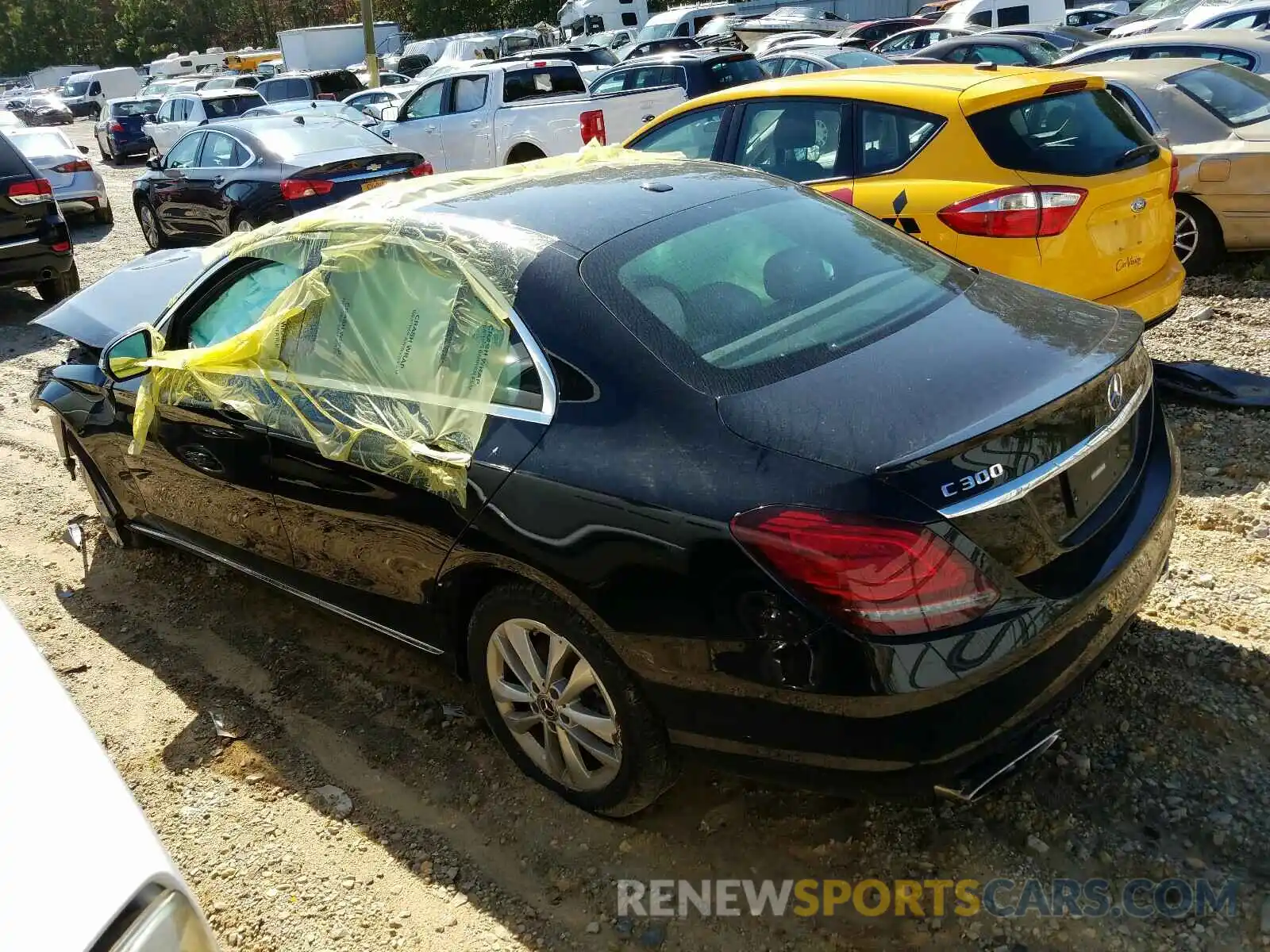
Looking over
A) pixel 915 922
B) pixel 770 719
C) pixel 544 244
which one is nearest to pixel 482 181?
pixel 544 244

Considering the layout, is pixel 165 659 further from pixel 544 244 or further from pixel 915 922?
pixel 915 922

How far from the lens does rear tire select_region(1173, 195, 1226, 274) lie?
6.97 meters

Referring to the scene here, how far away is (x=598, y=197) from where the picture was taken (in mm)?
3193

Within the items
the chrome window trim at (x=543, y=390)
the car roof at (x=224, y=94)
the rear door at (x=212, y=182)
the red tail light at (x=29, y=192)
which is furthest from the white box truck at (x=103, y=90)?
the chrome window trim at (x=543, y=390)

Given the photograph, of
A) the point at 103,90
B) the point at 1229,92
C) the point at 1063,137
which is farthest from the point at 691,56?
the point at 103,90

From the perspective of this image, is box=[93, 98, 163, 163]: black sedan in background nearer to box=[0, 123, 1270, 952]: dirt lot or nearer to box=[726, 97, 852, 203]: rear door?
box=[726, 97, 852, 203]: rear door

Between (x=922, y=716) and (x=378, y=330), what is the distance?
199cm

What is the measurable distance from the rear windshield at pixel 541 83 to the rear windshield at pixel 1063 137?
28.4 ft

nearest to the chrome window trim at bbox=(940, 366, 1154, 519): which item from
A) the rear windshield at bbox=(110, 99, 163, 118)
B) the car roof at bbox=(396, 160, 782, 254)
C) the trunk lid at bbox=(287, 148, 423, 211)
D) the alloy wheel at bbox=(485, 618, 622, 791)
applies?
the alloy wheel at bbox=(485, 618, 622, 791)

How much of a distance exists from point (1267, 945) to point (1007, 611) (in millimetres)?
975

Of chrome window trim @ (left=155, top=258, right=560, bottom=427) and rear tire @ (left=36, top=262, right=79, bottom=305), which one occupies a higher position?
chrome window trim @ (left=155, top=258, right=560, bottom=427)

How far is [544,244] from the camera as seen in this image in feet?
9.53

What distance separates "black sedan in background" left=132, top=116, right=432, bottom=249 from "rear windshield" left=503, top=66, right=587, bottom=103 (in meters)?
2.75

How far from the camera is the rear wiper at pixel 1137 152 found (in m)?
4.89
